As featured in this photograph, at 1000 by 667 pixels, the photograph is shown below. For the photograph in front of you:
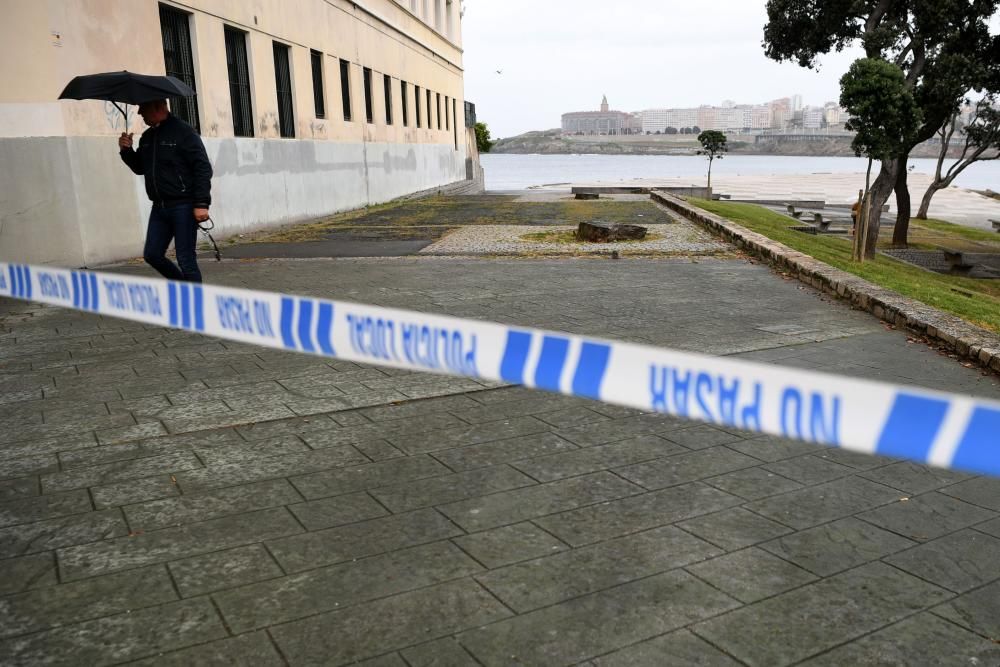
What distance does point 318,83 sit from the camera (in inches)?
773

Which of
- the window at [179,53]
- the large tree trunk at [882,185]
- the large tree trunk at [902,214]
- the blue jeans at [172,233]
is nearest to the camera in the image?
the blue jeans at [172,233]

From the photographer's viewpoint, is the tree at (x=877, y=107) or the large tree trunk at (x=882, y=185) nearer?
the tree at (x=877, y=107)

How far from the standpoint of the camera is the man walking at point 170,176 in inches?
258

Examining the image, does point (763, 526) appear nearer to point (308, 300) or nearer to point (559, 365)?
point (559, 365)

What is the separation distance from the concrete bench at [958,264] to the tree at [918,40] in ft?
6.34

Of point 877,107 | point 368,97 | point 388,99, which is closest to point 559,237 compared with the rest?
point 877,107

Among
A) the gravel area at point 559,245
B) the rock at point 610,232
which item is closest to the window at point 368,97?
the gravel area at point 559,245

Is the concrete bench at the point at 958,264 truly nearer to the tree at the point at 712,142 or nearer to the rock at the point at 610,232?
the rock at the point at 610,232

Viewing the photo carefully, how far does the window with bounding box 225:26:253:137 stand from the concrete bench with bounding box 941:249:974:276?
17.5 m

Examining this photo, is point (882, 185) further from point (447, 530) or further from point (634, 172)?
point (634, 172)

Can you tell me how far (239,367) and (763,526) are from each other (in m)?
3.89

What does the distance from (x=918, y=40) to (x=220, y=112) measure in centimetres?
2009

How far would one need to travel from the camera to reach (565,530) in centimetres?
336

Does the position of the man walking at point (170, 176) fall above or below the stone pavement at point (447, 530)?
above
